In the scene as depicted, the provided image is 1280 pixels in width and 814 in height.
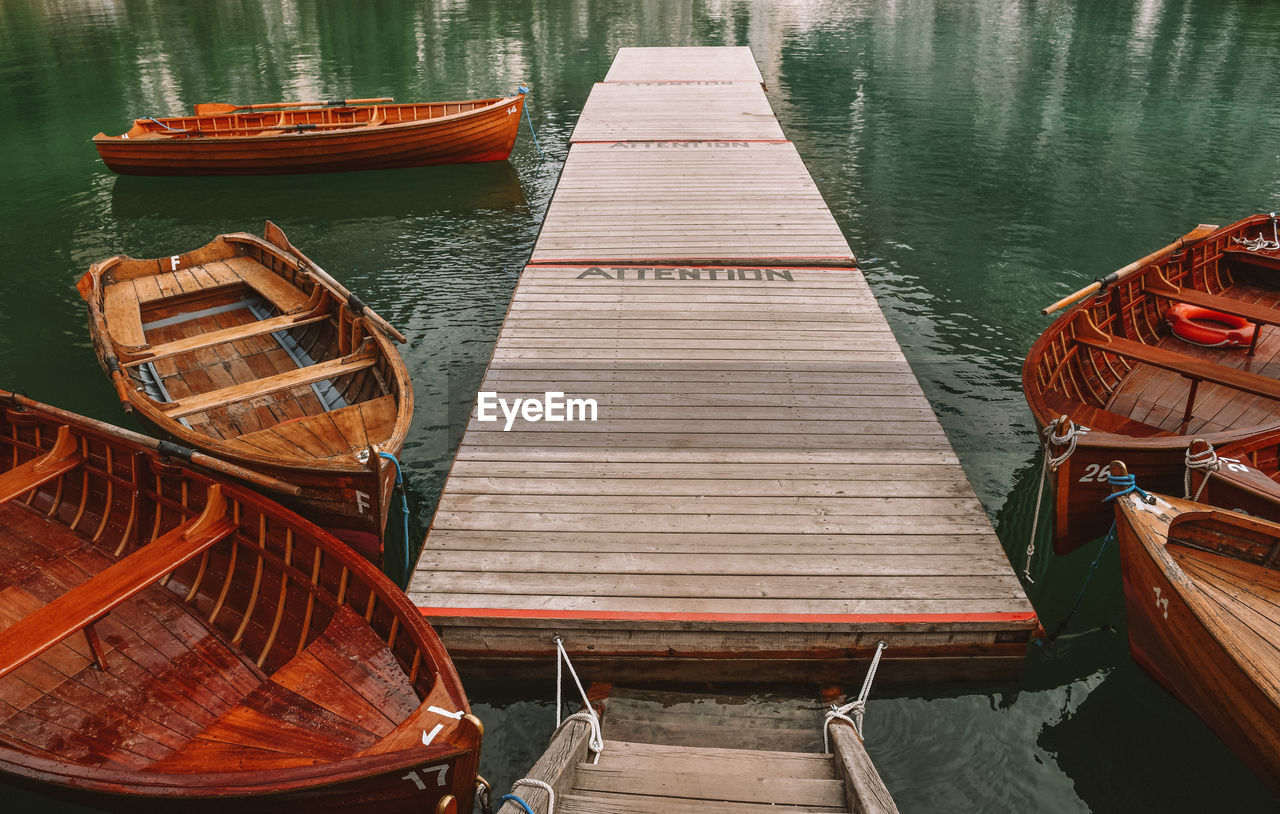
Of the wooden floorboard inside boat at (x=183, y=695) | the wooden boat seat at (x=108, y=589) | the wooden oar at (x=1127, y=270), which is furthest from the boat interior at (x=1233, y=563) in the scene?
the wooden boat seat at (x=108, y=589)

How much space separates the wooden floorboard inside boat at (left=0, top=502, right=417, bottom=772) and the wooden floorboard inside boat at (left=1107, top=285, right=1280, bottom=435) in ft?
25.3

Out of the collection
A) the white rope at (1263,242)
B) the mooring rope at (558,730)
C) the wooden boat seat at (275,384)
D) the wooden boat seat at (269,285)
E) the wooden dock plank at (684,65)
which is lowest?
the mooring rope at (558,730)

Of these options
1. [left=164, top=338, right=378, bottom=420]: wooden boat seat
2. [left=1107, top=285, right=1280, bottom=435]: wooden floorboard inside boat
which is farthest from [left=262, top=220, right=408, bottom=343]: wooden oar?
[left=1107, top=285, right=1280, bottom=435]: wooden floorboard inside boat

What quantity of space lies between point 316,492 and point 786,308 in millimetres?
6202

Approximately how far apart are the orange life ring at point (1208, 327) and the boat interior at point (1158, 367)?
0.22ft

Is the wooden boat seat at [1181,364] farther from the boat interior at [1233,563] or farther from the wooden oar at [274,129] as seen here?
the wooden oar at [274,129]

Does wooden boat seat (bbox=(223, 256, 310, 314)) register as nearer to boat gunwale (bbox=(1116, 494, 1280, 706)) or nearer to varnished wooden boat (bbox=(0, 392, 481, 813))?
varnished wooden boat (bbox=(0, 392, 481, 813))

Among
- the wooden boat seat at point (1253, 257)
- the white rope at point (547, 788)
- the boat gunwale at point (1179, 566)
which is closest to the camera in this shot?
the white rope at point (547, 788)

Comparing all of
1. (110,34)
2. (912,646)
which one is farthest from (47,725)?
(110,34)

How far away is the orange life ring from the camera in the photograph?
9445 mm

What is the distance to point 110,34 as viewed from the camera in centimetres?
3716

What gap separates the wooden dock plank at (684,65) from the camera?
2520 centimetres

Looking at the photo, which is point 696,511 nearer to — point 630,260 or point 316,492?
point 316,492

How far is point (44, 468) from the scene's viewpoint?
6906 mm
